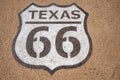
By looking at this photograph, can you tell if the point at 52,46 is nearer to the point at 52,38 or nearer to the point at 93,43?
the point at 52,38

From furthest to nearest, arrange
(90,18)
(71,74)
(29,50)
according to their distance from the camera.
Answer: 1. (90,18)
2. (29,50)
3. (71,74)

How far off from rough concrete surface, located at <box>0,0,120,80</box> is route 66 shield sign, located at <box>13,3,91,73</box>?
5 cm

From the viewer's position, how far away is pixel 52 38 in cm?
218

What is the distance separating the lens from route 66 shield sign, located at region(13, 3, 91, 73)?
6.81 feet

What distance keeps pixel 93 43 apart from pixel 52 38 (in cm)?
38

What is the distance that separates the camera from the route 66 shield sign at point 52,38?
2.07 metres

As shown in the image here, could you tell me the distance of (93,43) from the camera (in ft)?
7.02

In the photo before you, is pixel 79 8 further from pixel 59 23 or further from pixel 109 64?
pixel 109 64

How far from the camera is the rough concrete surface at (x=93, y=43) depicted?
6.54 ft

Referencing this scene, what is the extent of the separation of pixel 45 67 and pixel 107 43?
1.99 feet

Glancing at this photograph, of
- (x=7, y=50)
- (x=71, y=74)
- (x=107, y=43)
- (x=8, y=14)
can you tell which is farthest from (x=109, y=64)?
(x=8, y=14)

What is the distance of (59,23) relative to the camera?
225 cm

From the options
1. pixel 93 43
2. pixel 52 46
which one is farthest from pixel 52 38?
pixel 93 43

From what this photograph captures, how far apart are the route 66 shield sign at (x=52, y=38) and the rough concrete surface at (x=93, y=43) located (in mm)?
52
